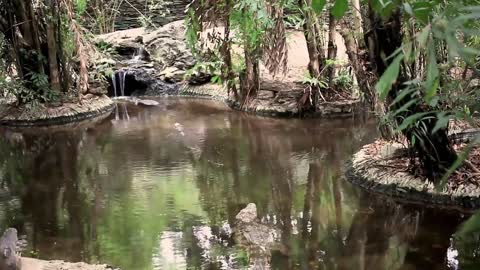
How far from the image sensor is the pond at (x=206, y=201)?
3.99 metres

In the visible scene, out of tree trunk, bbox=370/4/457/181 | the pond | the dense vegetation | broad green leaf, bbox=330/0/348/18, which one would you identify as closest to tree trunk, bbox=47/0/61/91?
the pond

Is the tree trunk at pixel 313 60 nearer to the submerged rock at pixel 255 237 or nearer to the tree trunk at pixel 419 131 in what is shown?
the tree trunk at pixel 419 131

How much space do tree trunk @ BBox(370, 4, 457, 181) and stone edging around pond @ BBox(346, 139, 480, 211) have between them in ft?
0.49

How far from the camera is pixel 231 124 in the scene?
Result: 8.99 metres

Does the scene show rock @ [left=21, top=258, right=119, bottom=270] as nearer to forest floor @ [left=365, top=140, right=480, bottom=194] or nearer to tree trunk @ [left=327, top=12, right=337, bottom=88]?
forest floor @ [left=365, top=140, right=480, bottom=194]

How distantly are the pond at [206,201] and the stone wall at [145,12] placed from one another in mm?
8031

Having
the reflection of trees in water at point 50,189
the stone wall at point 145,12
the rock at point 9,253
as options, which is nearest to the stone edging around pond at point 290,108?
the reflection of trees in water at point 50,189

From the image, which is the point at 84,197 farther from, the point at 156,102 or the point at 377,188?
the point at 156,102

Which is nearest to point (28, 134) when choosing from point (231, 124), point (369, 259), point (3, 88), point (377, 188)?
point (3, 88)

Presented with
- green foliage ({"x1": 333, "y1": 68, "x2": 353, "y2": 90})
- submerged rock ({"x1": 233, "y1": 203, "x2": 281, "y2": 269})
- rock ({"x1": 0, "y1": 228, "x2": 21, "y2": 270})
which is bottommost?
submerged rock ({"x1": 233, "y1": 203, "x2": 281, "y2": 269})

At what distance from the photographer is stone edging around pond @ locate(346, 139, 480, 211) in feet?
15.0

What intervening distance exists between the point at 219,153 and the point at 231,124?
6.26 feet

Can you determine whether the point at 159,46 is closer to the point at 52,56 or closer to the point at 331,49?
the point at 52,56

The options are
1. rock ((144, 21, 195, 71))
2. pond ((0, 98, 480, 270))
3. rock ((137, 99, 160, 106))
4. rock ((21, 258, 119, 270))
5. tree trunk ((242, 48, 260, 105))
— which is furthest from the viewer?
rock ((144, 21, 195, 71))
